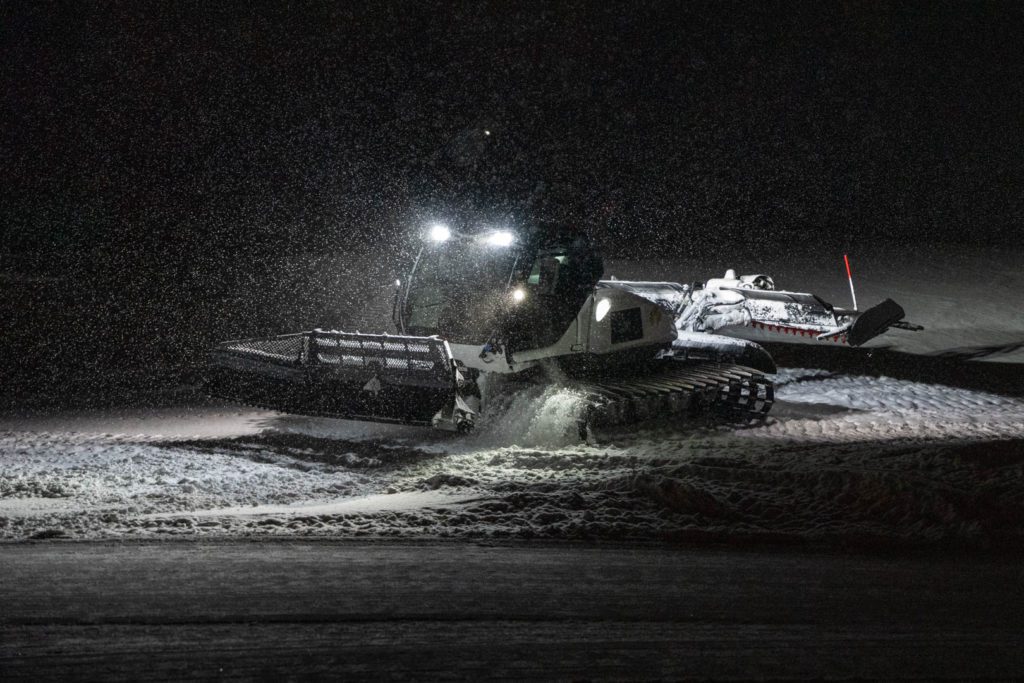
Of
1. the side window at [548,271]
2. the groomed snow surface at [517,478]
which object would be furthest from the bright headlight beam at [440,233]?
the groomed snow surface at [517,478]

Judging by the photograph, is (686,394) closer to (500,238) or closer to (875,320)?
(500,238)

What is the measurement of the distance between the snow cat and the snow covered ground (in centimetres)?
34

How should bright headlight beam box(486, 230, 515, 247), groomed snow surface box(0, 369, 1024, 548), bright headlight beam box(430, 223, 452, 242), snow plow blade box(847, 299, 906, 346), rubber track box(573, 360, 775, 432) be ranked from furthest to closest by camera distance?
1. snow plow blade box(847, 299, 906, 346)
2. bright headlight beam box(430, 223, 452, 242)
3. bright headlight beam box(486, 230, 515, 247)
4. rubber track box(573, 360, 775, 432)
5. groomed snow surface box(0, 369, 1024, 548)

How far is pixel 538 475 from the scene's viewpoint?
7.14 metres

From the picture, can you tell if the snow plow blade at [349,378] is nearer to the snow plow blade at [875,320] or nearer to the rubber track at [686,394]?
the rubber track at [686,394]

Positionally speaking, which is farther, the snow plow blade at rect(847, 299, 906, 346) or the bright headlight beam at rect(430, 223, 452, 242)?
the snow plow blade at rect(847, 299, 906, 346)

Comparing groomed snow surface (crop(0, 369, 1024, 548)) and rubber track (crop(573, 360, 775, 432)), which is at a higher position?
rubber track (crop(573, 360, 775, 432))

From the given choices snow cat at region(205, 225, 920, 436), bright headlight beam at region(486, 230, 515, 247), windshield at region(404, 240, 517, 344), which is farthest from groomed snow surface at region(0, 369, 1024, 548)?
bright headlight beam at region(486, 230, 515, 247)

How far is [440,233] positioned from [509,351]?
1.54 m

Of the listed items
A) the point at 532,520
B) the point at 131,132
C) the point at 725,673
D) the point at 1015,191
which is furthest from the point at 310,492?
the point at 1015,191

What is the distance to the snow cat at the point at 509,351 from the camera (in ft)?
28.9

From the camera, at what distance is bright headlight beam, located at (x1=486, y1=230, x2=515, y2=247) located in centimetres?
977

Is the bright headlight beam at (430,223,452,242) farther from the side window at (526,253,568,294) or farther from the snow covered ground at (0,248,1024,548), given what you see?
the snow covered ground at (0,248,1024,548)

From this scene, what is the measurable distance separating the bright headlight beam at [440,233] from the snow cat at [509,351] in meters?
0.02
